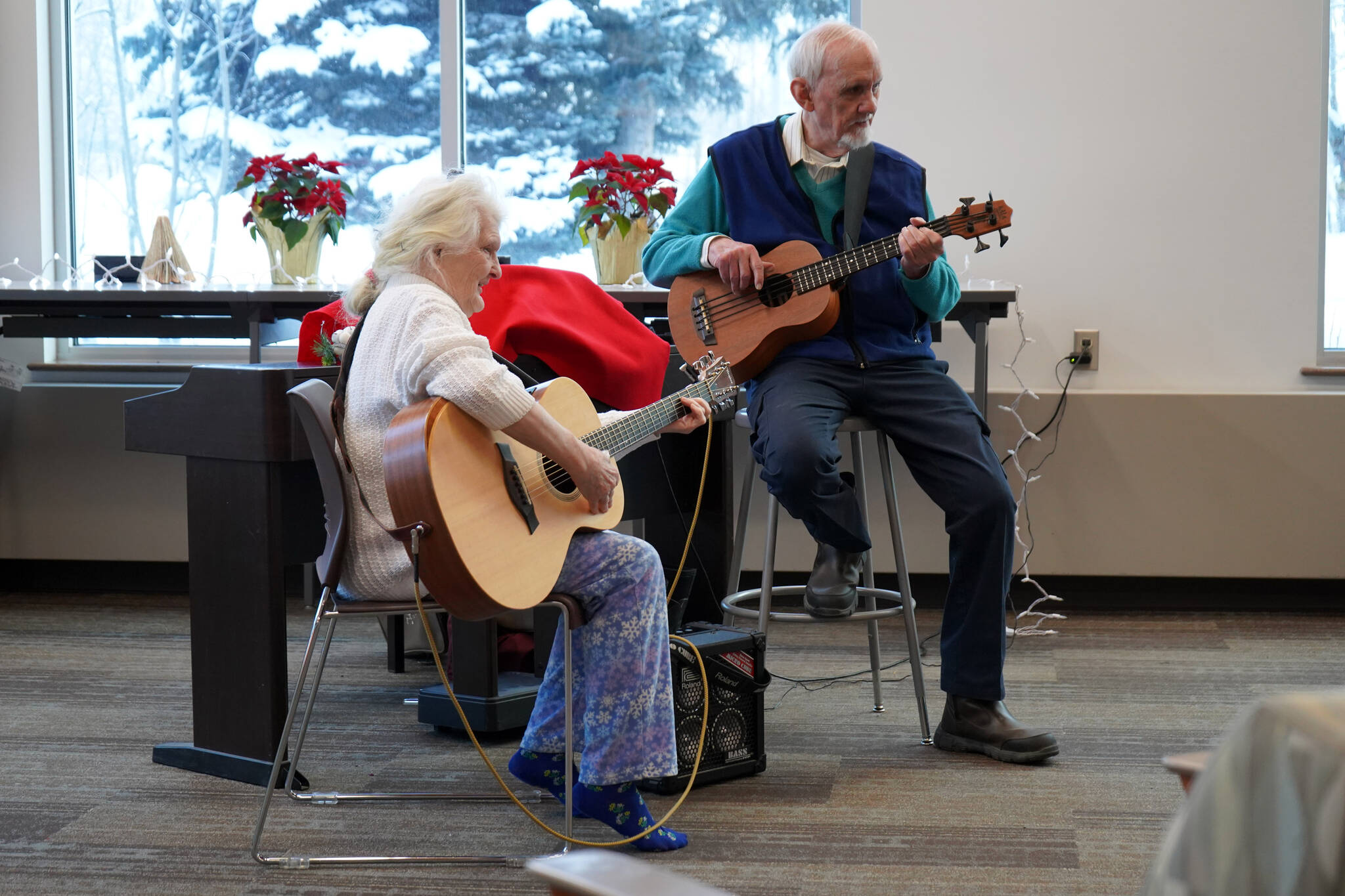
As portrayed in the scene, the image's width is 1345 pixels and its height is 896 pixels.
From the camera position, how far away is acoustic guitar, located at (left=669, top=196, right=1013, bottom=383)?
242cm

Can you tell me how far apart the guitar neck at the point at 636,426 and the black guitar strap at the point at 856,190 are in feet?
2.03

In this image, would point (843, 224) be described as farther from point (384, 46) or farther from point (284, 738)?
point (384, 46)

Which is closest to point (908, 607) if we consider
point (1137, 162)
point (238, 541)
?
point (238, 541)

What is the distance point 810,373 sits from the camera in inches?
97.8

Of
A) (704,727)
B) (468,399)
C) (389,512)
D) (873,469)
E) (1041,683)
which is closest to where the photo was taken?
(468,399)

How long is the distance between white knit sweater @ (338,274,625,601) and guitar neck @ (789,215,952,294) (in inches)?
30.9

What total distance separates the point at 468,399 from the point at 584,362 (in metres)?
0.88

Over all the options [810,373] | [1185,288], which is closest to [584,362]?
[810,373]

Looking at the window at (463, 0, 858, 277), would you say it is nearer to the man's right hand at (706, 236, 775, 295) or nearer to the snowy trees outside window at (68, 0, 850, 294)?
the snowy trees outside window at (68, 0, 850, 294)

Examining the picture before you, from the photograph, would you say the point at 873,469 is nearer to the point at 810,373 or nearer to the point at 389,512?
the point at 810,373

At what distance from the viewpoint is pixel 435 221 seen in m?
1.88

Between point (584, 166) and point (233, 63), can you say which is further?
point (233, 63)

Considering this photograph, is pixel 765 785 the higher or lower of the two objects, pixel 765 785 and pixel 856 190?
the lower

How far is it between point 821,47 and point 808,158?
0.22m
